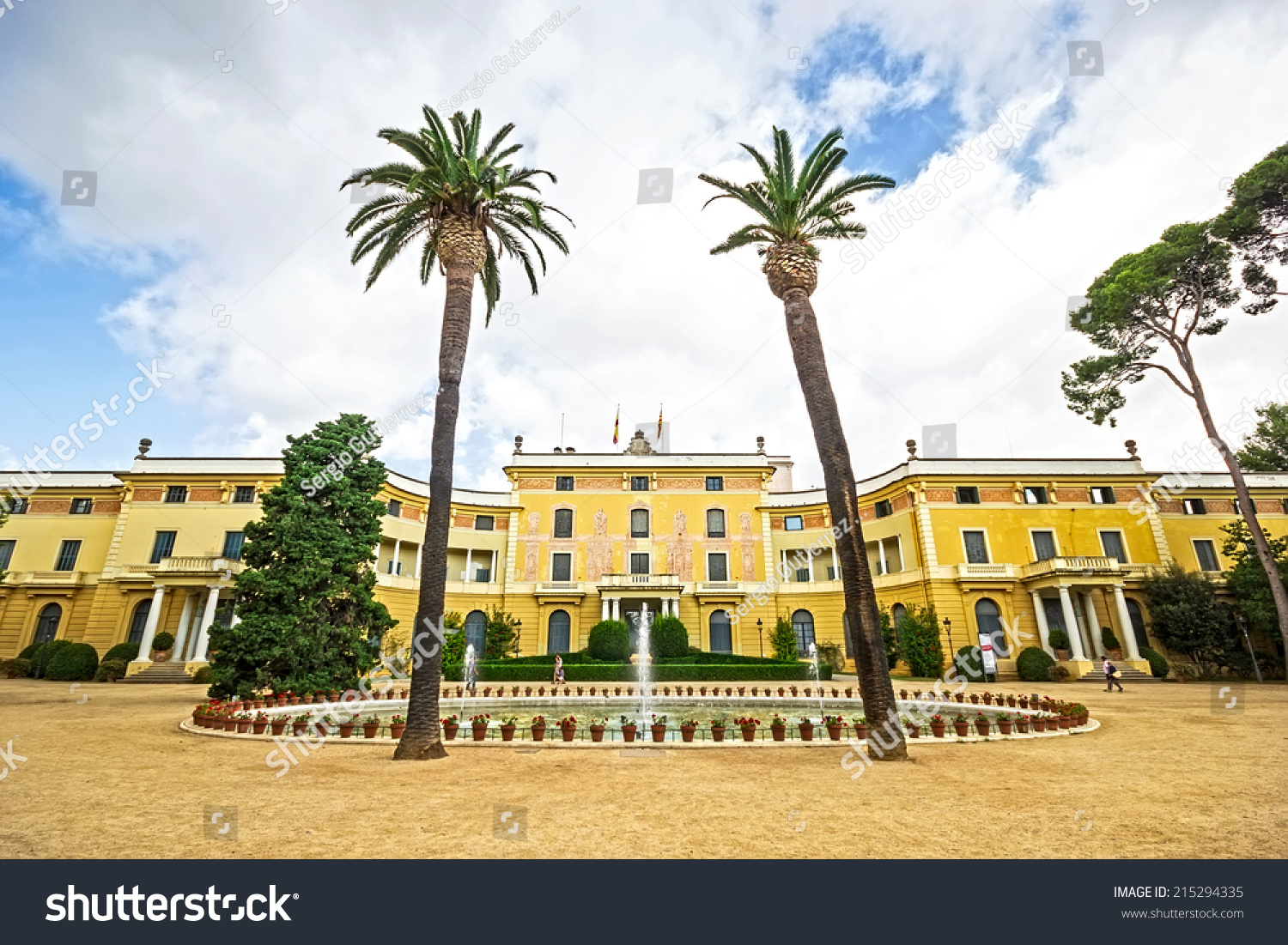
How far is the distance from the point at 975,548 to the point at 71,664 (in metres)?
43.3

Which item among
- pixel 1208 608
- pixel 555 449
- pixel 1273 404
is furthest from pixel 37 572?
pixel 1273 404

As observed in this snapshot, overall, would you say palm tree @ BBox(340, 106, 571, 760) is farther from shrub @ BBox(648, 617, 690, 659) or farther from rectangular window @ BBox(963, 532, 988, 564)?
rectangular window @ BBox(963, 532, 988, 564)

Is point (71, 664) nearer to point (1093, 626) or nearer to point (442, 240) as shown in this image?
point (442, 240)

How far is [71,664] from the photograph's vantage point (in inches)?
992

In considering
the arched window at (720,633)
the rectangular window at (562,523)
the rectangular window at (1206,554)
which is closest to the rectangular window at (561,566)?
the rectangular window at (562,523)

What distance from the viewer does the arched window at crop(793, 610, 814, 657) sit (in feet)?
115

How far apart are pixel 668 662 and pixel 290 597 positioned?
1681 centimetres

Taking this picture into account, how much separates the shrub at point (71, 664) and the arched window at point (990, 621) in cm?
4145

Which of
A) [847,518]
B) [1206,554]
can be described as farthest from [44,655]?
[1206,554]

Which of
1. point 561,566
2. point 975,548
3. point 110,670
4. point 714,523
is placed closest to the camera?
point 110,670

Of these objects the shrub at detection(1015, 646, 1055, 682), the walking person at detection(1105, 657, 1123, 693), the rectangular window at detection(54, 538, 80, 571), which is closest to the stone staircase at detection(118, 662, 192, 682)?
the rectangular window at detection(54, 538, 80, 571)

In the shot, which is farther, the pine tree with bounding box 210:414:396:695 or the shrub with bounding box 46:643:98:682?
the shrub with bounding box 46:643:98:682

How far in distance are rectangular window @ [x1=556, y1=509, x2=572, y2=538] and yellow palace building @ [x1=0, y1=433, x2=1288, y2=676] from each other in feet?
0.25

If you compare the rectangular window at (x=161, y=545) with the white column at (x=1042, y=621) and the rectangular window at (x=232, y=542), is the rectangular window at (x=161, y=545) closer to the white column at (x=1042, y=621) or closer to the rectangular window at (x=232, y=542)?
the rectangular window at (x=232, y=542)
